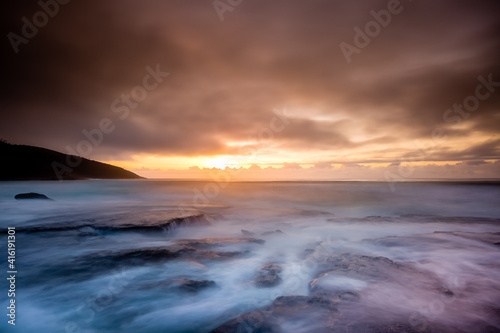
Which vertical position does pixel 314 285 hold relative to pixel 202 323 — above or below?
above

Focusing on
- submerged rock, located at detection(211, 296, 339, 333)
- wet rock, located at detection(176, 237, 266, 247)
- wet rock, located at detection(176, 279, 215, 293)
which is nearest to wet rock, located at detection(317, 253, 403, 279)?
submerged rock, located at detection(211, 296, 339, 333)

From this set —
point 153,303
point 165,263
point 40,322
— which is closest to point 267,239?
point 165,263

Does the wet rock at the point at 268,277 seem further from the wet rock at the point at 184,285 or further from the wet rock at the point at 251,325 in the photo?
the wet rock at the point at 251,325

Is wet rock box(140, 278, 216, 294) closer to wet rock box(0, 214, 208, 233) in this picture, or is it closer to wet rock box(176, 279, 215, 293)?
wet rock box(176, 279, 215, 293)

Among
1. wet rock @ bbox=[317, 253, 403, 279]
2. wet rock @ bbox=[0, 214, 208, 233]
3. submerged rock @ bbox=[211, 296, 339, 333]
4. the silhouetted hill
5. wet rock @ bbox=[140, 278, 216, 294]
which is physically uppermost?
the silhouetted hill

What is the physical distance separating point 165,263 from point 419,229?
39.4 feet

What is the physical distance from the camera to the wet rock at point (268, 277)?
5.74 m

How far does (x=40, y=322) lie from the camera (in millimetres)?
4535

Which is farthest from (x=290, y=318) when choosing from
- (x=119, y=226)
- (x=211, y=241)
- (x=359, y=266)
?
(x=119, y=226)

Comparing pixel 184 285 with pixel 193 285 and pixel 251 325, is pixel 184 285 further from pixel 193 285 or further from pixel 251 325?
pixel 251 325

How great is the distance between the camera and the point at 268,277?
600cm

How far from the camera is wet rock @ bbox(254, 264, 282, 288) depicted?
5742 millimetres

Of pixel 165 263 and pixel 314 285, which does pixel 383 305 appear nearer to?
pixel 314 285

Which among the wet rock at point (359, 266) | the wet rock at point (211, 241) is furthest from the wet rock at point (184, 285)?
the wet rock at point (359, 266)
